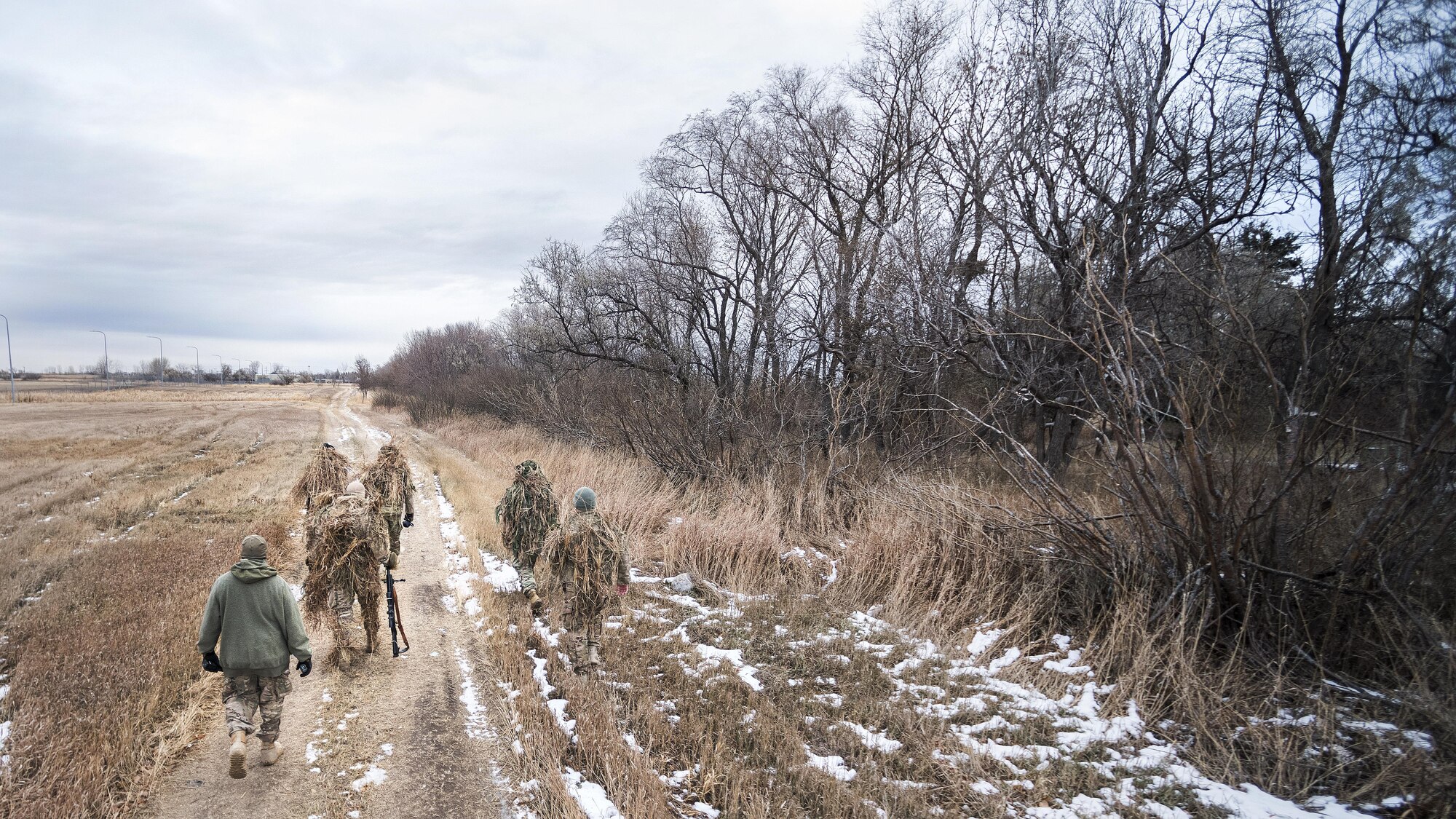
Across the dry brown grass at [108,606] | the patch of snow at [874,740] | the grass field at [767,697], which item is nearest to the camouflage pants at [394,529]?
the grass field at [767,697]

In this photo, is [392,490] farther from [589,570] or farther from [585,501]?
[589,570]

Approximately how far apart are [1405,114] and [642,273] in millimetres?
15651

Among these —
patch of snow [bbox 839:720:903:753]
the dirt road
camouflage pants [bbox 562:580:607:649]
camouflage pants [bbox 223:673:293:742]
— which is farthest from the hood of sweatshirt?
patch of snow [bbox 839:720:903:753]

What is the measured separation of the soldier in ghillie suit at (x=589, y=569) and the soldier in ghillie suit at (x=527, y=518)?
2.04m

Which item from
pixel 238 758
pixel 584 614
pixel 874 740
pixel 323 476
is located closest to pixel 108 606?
pixel 323 476

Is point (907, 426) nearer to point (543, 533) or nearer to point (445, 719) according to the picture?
point (543, 533)

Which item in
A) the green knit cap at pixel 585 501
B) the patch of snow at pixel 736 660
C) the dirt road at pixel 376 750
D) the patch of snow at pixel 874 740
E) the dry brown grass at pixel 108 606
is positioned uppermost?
the green knit cap at pixel 585 501

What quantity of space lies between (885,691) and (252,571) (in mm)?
4849

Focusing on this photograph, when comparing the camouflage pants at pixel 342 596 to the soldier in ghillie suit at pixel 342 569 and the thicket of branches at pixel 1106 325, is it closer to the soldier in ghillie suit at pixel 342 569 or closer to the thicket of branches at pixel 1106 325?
the soldier in ghillie suit at pixel 342 569

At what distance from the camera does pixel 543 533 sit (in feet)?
25.3

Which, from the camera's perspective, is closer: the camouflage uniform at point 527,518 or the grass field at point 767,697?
the grass field at point 767,697

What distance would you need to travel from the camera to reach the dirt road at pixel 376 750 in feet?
12.8

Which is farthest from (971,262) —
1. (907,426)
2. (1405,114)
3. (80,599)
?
(80,599)

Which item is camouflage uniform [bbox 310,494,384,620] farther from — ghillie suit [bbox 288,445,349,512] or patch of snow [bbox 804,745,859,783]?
patch of snow [bbox 804,745,859,783]
